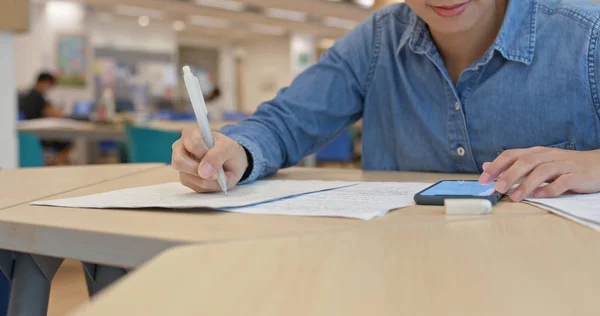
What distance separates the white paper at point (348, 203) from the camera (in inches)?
30.2

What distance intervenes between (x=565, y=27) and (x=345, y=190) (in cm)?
55

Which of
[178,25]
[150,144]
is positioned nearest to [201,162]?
[150,144]

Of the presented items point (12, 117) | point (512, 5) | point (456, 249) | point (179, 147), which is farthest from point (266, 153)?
point (12, 117)

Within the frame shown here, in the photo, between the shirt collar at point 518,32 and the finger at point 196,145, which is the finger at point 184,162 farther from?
the shirt collar at point 518,32

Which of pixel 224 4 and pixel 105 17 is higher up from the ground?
pixel 224 4

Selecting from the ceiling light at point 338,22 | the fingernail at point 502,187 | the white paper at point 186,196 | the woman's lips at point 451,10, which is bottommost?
the white paper at point 186,196

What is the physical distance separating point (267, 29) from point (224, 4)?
12.9 ft

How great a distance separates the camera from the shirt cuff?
3.72 ft

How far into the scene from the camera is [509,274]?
50 centimetres

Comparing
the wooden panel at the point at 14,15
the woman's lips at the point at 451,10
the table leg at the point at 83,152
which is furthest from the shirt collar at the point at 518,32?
the table leg at the point at 83,152

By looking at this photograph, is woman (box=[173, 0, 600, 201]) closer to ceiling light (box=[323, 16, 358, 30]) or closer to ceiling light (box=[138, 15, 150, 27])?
ceiling light (box=[138, 15, 150, 27])

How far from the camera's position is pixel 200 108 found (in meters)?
0.88

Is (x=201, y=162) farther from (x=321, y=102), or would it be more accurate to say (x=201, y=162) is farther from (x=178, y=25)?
(x=178, y=25)

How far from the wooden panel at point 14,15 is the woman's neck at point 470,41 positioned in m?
1.53
